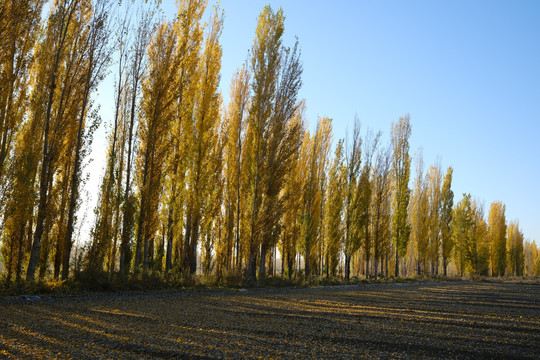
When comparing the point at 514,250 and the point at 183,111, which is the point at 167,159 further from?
the point at 514,250

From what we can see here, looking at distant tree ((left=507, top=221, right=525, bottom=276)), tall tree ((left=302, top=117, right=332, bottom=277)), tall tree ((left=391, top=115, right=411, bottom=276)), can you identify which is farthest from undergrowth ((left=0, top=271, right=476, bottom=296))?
distant tree ((left=507, top=221, right=525, bottom=276))

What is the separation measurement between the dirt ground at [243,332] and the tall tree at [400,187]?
20.4 meters

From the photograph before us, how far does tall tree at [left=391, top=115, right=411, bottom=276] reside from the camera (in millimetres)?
29438

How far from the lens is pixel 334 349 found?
5.01 m

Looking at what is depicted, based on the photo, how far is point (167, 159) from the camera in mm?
14367

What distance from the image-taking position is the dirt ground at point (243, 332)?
4.62 meters

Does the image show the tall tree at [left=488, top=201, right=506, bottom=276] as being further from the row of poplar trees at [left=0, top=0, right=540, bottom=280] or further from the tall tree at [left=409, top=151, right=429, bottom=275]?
the row of poplar trees at [left=0, top=0, right=540, bottom=280]

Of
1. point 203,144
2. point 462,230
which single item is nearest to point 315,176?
point 203,144

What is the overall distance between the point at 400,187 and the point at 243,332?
26.6 meters

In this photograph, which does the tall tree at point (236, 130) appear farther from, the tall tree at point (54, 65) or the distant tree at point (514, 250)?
the distant tree at point (514, 250)

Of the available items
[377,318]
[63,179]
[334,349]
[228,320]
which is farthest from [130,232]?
[334,349]

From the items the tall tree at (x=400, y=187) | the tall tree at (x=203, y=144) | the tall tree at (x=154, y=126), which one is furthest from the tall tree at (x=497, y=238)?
the tall tree at (x=154, y=126)

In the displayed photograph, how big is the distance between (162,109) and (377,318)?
9960mm

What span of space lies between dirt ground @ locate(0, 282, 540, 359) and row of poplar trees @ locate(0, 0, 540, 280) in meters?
4.16
